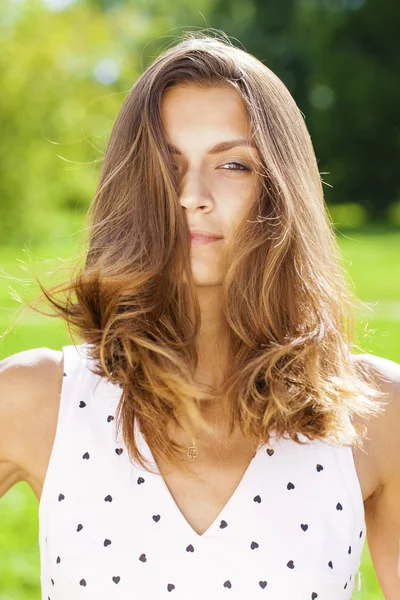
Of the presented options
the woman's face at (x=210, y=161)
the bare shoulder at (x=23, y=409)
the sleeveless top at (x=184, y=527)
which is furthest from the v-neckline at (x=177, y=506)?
the woman's face at (x=210, y=161)

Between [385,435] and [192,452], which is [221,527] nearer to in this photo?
[192,452]

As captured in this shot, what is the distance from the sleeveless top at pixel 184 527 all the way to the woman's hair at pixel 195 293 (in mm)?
48

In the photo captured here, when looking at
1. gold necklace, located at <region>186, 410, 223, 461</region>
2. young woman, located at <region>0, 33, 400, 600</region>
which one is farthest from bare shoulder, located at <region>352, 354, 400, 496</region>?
gold necklace, located at <region>186, 410, 223, 461</region>

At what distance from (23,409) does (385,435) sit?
0.72 metres

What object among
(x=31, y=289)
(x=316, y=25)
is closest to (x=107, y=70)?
(x=316, y=25)

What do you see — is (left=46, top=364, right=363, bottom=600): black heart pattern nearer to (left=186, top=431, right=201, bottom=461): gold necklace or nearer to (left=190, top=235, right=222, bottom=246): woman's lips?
(left=186, top=431, right=201, bottom=461): gold necklace

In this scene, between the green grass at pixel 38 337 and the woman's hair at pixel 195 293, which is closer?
the woman's hair at pixel 195 293

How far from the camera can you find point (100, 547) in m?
1.64

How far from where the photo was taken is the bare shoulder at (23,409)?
1708mm

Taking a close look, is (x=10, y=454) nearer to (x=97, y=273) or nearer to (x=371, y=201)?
(x=97, y=273)

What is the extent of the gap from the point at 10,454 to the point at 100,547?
25cm

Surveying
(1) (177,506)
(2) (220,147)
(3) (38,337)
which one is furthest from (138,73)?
(1) (177,506)

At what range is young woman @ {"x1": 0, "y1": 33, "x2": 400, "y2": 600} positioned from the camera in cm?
164

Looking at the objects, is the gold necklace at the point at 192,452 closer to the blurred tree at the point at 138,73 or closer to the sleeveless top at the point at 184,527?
the sleeveless top at the point at 184,527
